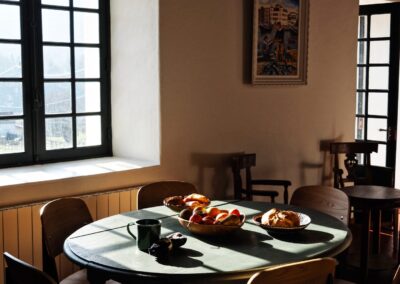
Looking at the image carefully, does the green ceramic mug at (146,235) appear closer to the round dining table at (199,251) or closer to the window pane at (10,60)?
the round dining table at (199,251)

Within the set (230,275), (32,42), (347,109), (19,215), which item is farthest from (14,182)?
(347,109)

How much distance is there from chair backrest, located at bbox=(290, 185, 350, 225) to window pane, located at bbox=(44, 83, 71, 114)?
170 cm

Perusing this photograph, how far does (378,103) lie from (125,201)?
3.38 m

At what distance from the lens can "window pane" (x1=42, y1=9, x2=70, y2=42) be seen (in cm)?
391

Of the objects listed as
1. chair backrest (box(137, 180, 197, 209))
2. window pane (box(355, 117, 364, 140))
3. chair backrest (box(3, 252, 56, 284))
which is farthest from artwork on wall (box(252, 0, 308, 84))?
chair backrest (box(3, 252, 56, 284))

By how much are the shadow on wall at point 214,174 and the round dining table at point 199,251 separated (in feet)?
4.54

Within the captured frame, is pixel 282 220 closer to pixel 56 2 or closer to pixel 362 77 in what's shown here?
pixel 56 2

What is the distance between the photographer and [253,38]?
14.9ft

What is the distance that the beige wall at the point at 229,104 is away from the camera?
13.3ft

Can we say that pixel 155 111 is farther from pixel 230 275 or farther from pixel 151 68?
pixel 230 275

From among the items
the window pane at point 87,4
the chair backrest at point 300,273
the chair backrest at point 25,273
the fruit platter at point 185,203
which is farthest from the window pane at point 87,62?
the chair backrest at point 300,273

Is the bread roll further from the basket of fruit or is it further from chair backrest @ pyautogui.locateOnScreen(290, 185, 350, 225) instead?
chair backrest @ pyautogui.locateOnScreen(290, 185, 350, 225)

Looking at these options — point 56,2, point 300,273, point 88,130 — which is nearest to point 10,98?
point 88,130

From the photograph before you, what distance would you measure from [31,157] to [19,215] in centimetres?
63
